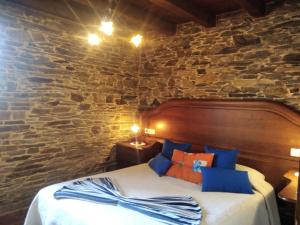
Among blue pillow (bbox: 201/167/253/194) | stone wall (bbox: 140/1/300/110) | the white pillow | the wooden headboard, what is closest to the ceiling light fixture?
stone wall (bbox: 140/1/300/110)

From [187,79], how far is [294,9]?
1.62 meters

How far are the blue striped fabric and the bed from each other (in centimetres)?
6

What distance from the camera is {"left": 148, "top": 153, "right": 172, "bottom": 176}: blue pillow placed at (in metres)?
3.14

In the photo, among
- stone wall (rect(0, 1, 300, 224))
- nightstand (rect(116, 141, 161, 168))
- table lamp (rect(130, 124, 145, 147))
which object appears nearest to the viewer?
stone wall (rect(0, 1, 300, 224))

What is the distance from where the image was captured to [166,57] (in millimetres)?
4191

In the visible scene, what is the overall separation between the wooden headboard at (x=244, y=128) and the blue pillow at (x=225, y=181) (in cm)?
55

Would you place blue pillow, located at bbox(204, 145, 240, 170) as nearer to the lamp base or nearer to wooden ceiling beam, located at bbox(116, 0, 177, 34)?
the lamp base

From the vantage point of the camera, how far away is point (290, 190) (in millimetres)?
2436

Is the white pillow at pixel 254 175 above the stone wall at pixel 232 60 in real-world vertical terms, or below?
below

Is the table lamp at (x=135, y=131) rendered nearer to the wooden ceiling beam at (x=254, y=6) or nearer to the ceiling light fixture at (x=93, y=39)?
the ceiling light fixture at (x=93, y=39)

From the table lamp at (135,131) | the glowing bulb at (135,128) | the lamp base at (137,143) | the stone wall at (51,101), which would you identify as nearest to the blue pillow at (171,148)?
the lamp base at (137,143)

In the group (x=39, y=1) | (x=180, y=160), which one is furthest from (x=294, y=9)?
(x=39, y=1)

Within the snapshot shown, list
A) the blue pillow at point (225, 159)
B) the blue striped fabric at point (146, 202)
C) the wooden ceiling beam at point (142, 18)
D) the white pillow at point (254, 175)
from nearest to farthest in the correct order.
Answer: the blue striped fabric at point (146, 202)
the white pillow at point (254, 175)
the blue pillow at point (225, 159)
the wooden ceiling beam at point (142, 18)

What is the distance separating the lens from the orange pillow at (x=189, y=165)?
2949 mm
